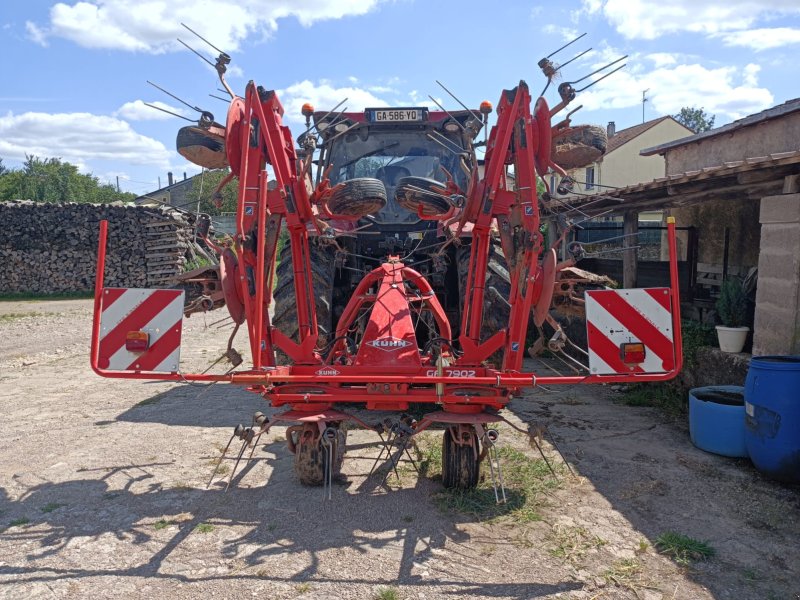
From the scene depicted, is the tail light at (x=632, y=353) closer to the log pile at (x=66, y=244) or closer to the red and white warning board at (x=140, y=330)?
the red and white warning board at (x=140, y=330)

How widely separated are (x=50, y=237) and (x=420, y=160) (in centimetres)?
1530

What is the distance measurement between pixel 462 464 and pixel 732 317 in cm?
382

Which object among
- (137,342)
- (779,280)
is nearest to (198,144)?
(137,342)

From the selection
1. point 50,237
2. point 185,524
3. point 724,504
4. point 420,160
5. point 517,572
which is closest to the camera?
point 517,572

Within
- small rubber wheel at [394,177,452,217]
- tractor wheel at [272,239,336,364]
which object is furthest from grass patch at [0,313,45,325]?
small rubber wheel at [394,177,452,217]

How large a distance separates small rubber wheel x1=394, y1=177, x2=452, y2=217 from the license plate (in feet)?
6.64

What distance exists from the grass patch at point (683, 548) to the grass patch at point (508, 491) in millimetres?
646

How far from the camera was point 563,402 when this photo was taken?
20.6 feet

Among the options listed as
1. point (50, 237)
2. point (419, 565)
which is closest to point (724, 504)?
point (419, 565)

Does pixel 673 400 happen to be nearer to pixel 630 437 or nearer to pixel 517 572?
pixel 630 437

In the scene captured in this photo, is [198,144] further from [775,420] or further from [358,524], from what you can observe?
[775,420]

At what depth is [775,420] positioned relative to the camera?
412 cm

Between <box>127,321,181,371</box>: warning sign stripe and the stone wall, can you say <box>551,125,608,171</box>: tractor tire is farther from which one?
<box>127,321,181,371</box>: warning sign stripe

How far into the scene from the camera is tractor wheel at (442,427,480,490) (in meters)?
3.73
